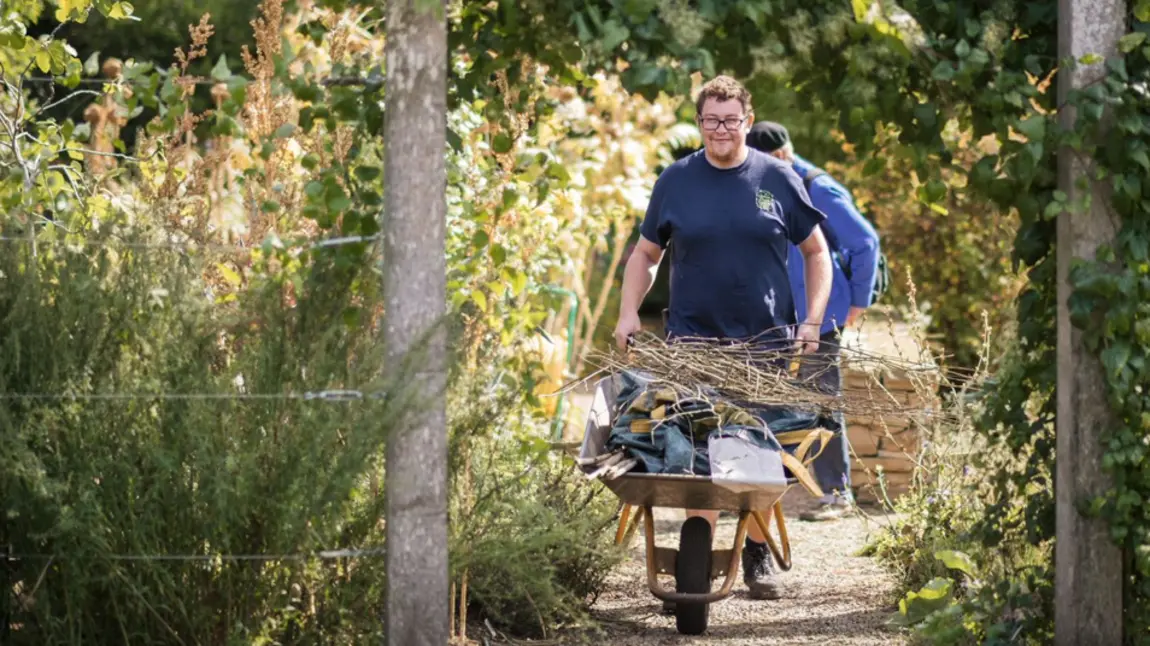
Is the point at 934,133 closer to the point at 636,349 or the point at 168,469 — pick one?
the point at 636,349

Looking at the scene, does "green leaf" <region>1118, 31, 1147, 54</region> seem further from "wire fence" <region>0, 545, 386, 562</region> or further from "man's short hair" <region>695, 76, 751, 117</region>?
"wire fence" <region>0, 545, 386, 562</region>

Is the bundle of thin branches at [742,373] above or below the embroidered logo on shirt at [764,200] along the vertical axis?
below

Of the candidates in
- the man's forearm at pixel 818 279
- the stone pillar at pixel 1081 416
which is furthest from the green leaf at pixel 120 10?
the stone pillar at pixel 1081 416

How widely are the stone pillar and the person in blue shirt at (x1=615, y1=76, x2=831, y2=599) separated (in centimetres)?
158

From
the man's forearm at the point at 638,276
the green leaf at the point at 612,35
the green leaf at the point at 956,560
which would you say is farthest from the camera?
the man's forearm at the point at 638,276

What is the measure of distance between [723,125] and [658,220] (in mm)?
435

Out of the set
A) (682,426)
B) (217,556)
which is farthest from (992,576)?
(217,556)

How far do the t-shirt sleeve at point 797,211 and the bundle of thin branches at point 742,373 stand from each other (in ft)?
1.57

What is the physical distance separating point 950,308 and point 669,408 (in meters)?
6.49

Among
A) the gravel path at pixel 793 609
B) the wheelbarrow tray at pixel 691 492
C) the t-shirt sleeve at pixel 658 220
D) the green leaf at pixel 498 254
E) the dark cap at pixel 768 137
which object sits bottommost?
the gravel path at pixel 793 609

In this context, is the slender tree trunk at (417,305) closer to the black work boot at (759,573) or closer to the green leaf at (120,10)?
the green leaf at (120,10)

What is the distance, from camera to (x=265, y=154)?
398 centimetres

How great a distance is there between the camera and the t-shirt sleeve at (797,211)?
5.72m

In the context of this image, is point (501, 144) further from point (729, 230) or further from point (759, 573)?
point (759, 573)
